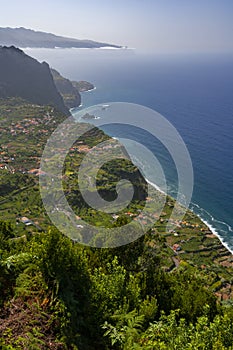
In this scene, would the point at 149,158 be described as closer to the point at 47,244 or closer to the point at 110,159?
the point at 110,159

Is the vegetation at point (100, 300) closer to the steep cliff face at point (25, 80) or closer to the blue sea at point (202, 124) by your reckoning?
the blue sea at point (202, 124)

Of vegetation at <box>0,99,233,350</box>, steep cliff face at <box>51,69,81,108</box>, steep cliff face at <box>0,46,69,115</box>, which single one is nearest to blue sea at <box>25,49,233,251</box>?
steep cliff face at <box>51,69,81,108</box>

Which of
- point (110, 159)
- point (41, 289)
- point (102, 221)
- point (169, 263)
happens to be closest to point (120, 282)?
point (41, 289)

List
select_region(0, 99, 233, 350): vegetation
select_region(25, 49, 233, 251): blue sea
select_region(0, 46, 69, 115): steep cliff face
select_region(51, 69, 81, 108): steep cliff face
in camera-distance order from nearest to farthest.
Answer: select_region(0, 99, 233, 350): vegetation → select_region(25, 49, 233, 251): blue sea → select_region(0, 46, 69, 115): steep cliff face → select_region(51, 69, 81, 108): steep cliff face

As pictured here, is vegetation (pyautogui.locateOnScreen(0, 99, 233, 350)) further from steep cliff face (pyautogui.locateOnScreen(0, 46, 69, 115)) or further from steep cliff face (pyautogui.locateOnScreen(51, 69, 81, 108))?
steep cliff face (pyautogui.locateOnScreen(51, 69, 81, 108))

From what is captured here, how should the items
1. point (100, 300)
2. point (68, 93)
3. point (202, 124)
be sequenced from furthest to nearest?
point (68, 93) → point (202, 124) → point (100, 300)

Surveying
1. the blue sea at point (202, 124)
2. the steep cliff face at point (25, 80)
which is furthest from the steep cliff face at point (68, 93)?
A: the steep cliff face at point (25, 80)

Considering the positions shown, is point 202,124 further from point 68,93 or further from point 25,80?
point 68,93

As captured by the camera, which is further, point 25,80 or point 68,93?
point 68,93

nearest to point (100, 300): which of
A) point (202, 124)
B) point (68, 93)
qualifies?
point (202, 124)
